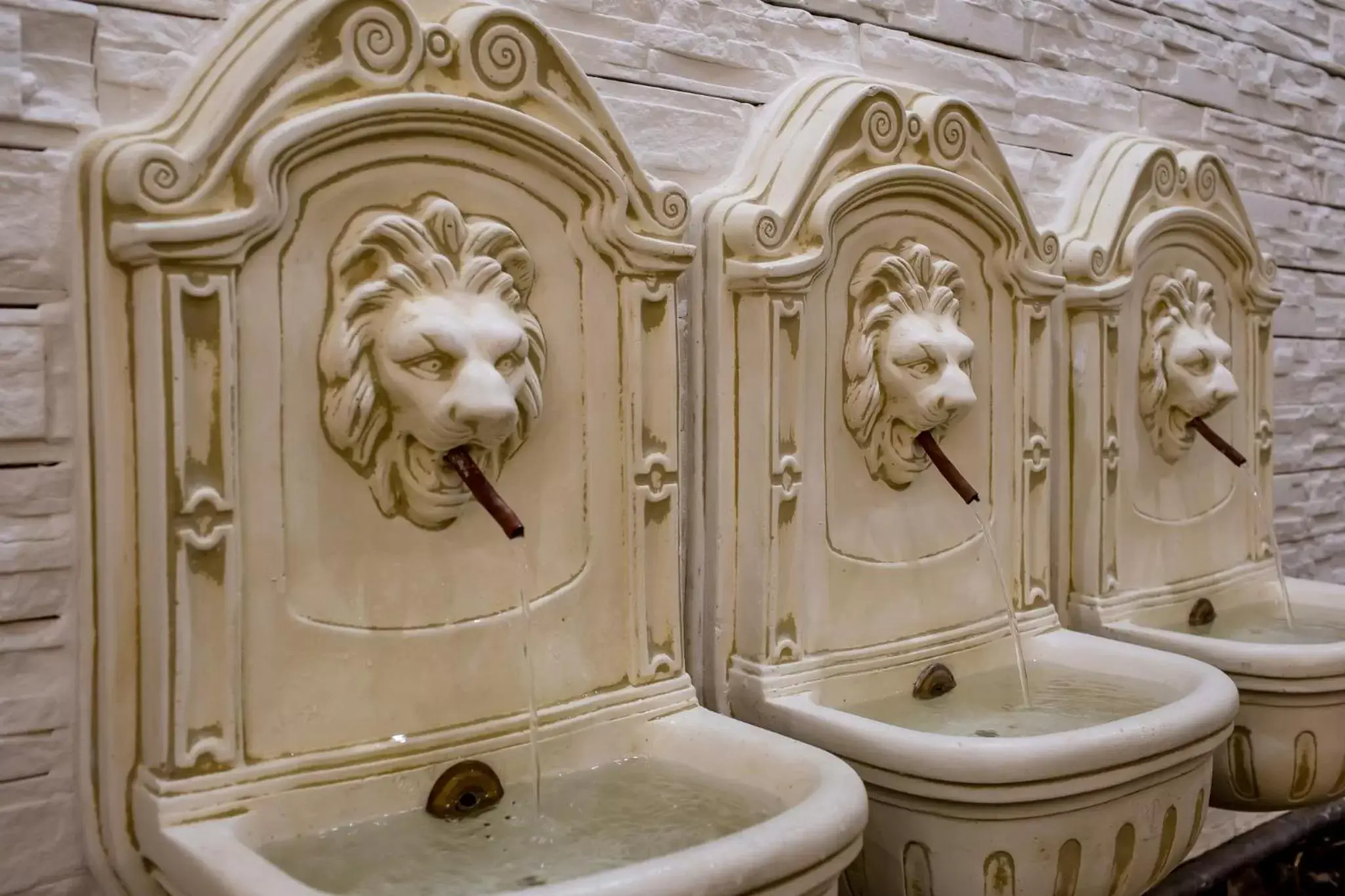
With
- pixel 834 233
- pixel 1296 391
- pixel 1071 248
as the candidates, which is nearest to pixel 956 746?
pixel 834 233

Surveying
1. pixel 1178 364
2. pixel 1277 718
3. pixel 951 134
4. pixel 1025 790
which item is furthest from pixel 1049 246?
pixel 1025 790

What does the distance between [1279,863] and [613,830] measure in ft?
4.40

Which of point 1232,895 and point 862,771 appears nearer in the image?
point 862,771

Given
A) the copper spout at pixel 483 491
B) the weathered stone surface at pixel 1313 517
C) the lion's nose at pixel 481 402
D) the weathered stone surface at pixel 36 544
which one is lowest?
the weathered stone surface at pixel 1313 517

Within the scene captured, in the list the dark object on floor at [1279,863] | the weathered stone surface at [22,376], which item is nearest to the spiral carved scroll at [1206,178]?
the dark object on floor at [1279,863]

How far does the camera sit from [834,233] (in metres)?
1.63

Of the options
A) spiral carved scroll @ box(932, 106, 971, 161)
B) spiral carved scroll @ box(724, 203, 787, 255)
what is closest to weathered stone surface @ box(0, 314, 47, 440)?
spiral carved scroll @ box(724, 203, 787, 255)

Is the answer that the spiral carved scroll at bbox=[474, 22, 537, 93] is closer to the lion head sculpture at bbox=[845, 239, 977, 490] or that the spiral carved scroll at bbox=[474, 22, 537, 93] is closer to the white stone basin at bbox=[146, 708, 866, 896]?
the lion head sculpture at bbox=[845, 239, 977, 490]

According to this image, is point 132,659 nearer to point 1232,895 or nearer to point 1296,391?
point 1232,895

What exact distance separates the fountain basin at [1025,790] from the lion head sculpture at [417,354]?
1.73 feet

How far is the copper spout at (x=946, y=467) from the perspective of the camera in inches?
66.5

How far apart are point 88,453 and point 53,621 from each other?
0.55ft

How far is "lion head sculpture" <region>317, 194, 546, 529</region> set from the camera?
123 cm

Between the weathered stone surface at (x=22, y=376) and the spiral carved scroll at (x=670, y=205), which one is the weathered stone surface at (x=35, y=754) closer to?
the weathered stone surface at (x=22, y=376)
